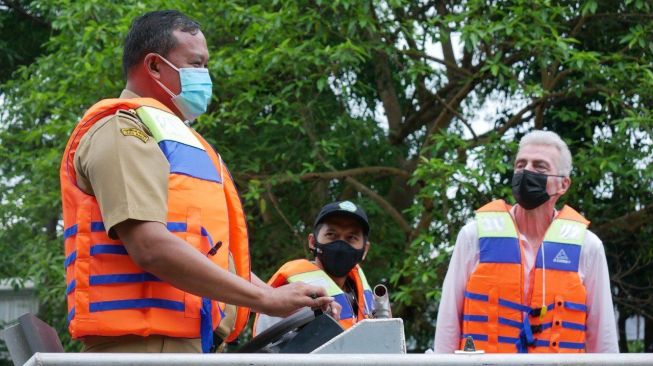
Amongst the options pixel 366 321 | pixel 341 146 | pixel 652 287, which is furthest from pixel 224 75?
pixel 366 321

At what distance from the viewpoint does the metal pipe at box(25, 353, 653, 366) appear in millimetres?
2514

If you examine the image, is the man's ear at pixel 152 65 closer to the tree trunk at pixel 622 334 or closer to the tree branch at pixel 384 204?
the tree branch at pixel 384 204

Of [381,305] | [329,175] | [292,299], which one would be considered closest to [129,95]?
[292,299]

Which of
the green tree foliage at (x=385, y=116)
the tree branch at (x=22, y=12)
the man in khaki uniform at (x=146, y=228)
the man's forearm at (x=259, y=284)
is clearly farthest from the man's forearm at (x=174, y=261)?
the tree branch at (x=22, y=12)

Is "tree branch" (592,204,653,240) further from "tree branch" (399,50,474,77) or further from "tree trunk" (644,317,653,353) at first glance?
"tree trunk" (644,317,653,353)

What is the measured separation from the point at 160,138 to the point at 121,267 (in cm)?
38

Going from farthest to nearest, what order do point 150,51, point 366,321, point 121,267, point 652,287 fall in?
1. point 652,287
2. point 150,51
3. point 121,267
4. point 366,321

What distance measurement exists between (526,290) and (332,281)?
0.87 metres

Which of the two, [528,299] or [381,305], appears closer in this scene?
[381,305]

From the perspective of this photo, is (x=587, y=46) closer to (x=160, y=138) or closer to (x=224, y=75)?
(x=224, y=75)

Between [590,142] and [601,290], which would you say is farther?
[590,142]

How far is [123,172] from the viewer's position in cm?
300

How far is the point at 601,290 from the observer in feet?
16.3

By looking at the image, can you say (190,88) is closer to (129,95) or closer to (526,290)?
(129,95)
